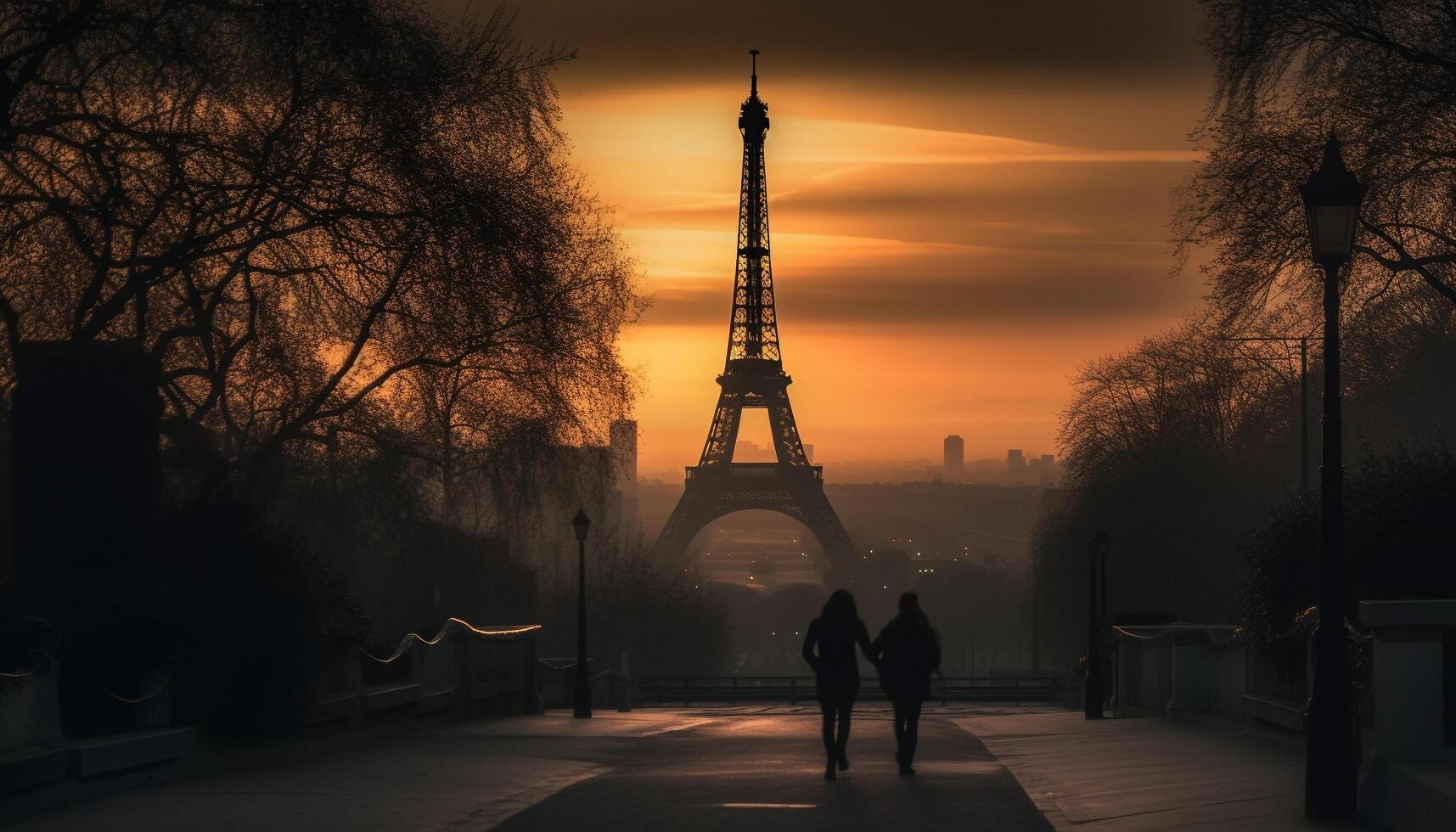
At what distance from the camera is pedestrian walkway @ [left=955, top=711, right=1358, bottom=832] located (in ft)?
49.6

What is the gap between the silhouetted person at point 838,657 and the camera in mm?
18828

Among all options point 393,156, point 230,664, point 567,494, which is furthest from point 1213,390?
point 230,664

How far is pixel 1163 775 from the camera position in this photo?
730 inches

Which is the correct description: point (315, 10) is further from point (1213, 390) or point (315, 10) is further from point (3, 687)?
point (1213, 390)

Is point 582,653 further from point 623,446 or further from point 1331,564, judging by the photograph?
point 1331,564

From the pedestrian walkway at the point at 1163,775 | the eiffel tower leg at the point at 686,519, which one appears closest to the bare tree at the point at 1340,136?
the pedestrian walkway at the point at 1163,775

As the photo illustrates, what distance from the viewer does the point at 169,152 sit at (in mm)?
25969

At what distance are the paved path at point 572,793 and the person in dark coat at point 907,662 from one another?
618 millimetres

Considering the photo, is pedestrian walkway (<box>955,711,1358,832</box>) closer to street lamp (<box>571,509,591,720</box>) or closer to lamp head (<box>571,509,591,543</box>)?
lamp head (<box>571,509,591,543</box>)

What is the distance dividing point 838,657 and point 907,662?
781 millimetres

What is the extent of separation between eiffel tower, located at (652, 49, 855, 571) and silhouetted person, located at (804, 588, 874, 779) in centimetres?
8656

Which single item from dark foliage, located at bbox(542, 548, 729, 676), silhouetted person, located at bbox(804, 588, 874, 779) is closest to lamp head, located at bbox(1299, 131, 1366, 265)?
silhouetted person, located at bbox(804, 588, 874, 779)

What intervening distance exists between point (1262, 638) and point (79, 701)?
1311cm

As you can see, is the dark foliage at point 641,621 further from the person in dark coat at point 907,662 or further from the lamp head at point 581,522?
the person in dark coat at point 907,662
